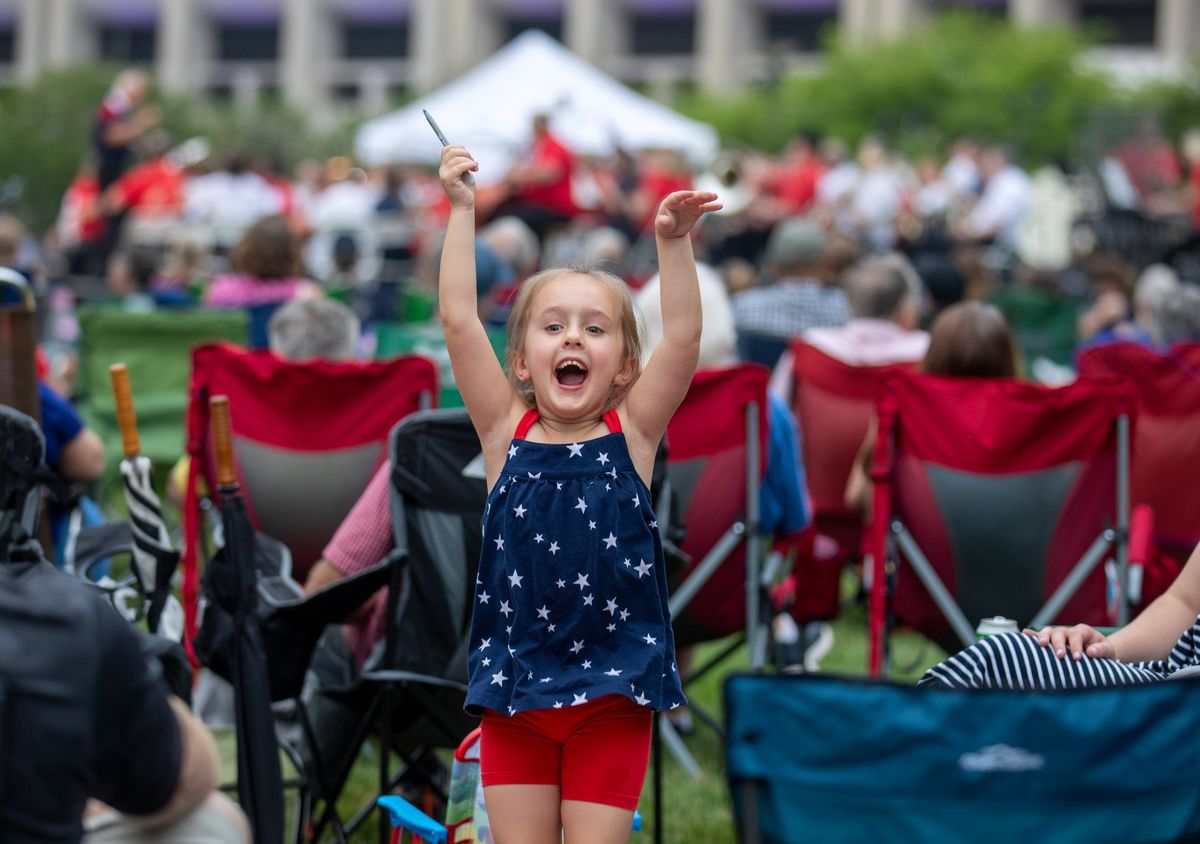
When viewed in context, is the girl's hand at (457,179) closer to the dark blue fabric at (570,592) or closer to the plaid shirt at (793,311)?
the dark blue fabric at (570,592)

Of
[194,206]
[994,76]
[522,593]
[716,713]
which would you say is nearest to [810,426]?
[716,713]

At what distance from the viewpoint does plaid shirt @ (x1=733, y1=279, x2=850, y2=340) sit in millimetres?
7832

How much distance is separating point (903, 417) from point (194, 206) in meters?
13.4

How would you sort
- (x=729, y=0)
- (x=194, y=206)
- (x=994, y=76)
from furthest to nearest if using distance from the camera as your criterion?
(x=729, y=0) → (x=994, y=76) → (x=194, y=206)

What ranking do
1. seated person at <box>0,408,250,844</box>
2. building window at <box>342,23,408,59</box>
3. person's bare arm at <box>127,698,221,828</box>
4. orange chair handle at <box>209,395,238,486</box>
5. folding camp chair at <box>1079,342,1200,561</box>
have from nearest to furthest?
seated person at <box>0,408,250,844</box> < person's bare arm at <box>127,698,221,828</box> < orange chair handle at <box>209,395,238,486</box> < folding camp chair at <box>1079,342,1200,561</box> < building window at <box>342,23,408,59</box>

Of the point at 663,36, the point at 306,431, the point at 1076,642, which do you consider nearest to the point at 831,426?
the point at 306,431

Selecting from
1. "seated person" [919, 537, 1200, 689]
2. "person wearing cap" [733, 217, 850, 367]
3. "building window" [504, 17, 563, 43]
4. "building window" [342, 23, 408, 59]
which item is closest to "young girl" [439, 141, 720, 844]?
"seated person" [919, 537, 1200, 689]

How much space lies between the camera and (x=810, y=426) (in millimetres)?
6051

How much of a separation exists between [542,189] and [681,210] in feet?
34.8

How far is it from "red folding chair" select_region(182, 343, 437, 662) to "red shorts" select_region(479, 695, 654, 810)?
2.13m

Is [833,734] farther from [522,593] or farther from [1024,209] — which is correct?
[1024,209]

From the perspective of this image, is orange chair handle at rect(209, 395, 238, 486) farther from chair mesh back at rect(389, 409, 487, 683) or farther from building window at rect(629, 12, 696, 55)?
building window at rect(629, 12, 696, 55)

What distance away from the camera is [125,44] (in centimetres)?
6650

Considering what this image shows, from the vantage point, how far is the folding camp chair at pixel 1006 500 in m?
4.73
